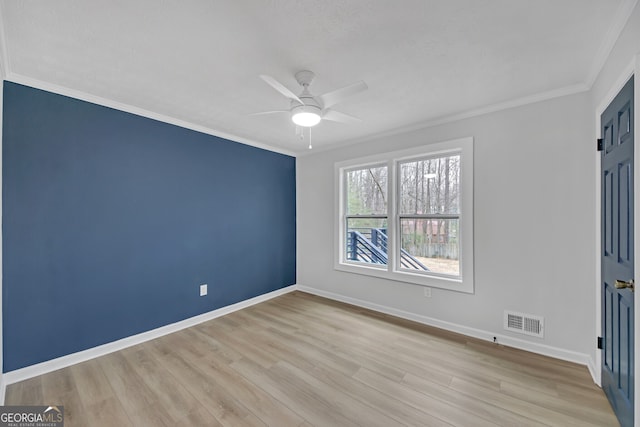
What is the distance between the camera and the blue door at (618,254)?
1.53m

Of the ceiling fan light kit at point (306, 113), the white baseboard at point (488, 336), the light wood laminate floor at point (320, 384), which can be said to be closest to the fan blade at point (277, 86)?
the ceiling fan light kit at point (306, 113)

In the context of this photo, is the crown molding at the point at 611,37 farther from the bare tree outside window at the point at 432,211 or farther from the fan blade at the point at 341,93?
the fan blade at the point at 341,93

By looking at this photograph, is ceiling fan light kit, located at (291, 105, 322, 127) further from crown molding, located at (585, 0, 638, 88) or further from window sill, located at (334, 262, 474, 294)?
window sill, located at (334, 262, 474, 294)

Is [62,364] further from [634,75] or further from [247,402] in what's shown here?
[634,75]

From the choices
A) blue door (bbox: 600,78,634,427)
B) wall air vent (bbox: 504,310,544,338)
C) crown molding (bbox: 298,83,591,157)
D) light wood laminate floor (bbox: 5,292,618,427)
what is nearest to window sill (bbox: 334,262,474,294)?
wall air vent (bbox: 504,310,544,338)

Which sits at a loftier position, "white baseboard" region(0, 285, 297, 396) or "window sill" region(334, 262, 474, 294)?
"window sill" region(334, 262, 474, 294)

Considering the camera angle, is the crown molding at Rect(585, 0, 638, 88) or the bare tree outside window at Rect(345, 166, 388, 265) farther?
the bare tree outside window at Rect(345, 166, 388, 265)

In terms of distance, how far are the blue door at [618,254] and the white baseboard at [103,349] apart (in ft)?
12.4

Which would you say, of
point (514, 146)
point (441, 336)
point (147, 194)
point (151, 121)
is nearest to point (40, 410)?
point (147, 194)

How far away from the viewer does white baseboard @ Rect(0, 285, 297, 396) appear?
7.02ft

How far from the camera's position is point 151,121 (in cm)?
299

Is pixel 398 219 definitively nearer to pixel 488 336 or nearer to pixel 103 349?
pixel 488 336

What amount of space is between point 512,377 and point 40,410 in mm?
3621

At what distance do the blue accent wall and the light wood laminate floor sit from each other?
1.33 feet
